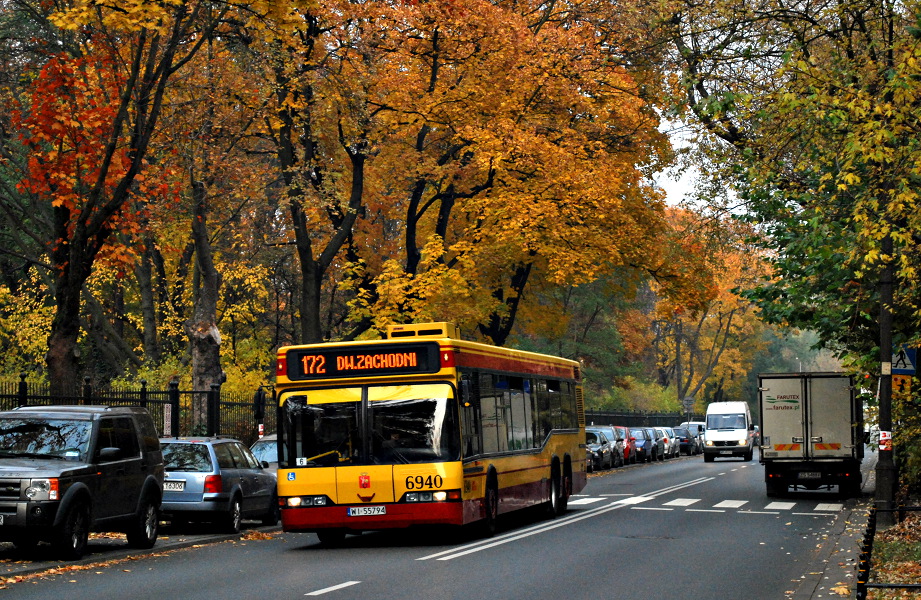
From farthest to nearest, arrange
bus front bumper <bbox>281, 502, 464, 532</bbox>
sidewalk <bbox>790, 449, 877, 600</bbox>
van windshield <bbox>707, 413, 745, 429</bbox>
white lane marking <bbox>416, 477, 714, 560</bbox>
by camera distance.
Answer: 1. van windshield <bbox>707, 413, 745, 429</bbox>
2. bus front bumper <bbox>281, 502, 464, 532</bbox>
3. white lane marking <bbox>416, 477, 714, 560</bbox>
4. sidewalk <bbox>790, 449, 877, 600</bbox>

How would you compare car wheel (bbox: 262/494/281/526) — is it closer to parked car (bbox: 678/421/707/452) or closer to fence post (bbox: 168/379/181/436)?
fence post (bbox: 168/379/181/436)

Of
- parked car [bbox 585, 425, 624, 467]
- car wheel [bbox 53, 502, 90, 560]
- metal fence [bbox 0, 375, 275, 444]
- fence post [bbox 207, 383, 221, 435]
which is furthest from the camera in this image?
parked car [bbox 585, 425, 624, 467]

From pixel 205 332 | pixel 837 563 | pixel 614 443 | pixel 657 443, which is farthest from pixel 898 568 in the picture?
pixel 657 443

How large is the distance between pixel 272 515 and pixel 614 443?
29.5 metres

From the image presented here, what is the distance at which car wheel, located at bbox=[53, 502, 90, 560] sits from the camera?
15117mm

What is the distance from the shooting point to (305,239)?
1208 inches

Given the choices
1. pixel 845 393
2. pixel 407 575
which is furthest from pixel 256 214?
pixel 407 575

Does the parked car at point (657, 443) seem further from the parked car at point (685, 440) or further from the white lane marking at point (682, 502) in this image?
the white lane marking at point (682, 502)

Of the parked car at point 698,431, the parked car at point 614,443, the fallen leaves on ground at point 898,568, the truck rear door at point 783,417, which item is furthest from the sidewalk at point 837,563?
the parked car at point 698,431

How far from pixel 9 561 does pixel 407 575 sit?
5.03 meters

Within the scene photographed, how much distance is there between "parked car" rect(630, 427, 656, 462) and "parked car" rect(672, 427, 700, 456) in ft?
37.9

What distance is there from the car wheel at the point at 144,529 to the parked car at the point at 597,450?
3026cm

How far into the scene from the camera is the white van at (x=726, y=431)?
57969 mm

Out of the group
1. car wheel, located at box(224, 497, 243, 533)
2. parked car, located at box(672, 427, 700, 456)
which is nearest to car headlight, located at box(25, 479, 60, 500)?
car wheel, located at box(224, 497, 243, 533)
